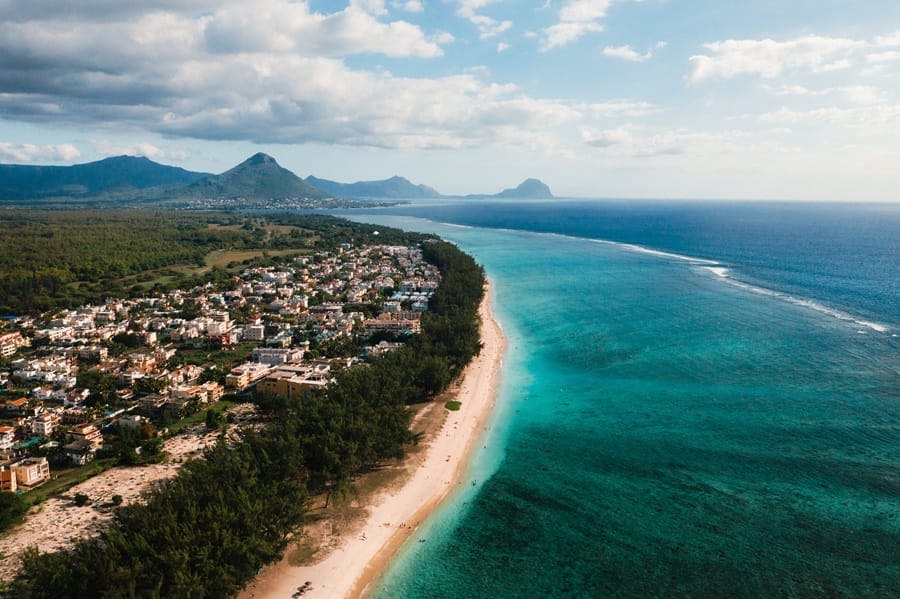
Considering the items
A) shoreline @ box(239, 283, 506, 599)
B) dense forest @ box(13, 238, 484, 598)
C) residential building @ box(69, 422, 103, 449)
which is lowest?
shoreline @ box(239, 283, 506, 599)

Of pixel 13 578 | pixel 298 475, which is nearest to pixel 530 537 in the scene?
pixel 298 475

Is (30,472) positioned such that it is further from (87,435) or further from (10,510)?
(87,435)

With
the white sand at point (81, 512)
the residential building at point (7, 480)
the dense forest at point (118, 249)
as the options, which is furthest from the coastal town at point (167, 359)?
the dense forest at point (118, 249)

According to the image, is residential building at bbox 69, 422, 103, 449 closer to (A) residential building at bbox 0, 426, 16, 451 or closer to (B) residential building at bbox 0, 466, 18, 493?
(A) residential building at bbox 0, 426, 16, 451

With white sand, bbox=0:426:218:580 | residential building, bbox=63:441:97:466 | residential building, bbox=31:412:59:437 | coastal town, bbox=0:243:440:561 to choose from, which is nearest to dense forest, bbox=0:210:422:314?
coastal town, bbox=0:243:440:561

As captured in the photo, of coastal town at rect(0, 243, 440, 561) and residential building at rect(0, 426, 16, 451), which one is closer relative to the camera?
residential building at rect(0, 426, 16, 451)

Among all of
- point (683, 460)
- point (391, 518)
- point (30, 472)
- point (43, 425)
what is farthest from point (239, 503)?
point (683, 460)

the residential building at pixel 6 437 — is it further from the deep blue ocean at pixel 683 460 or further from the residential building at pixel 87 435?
the deep blue ocean at pixel 683 460

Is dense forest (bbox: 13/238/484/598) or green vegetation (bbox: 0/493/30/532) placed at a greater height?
dense forest (bbox: 13/238/484/598)
